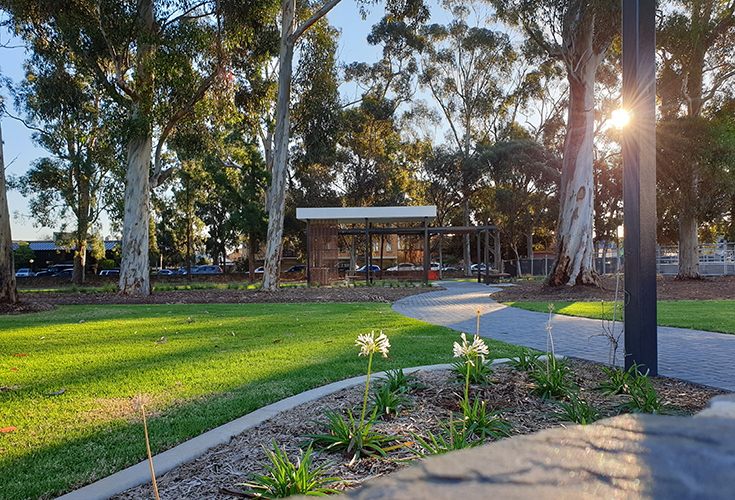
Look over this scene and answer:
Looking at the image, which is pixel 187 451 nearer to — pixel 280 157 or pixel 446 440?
pixel 446 440

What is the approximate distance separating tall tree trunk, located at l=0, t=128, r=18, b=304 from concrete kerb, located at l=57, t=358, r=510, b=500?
11040 millimetres

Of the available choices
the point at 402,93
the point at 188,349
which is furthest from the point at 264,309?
the point at 402,93

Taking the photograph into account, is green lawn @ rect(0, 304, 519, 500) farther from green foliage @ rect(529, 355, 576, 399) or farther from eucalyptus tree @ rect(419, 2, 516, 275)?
eucalyptus tree @ rect(419, 2, 516, 275)

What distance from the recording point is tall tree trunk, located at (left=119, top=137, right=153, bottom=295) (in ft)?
52.2

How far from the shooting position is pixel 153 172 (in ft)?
91.0

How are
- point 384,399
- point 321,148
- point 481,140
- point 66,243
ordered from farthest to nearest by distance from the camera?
point 481,140
point 66,243
point 321,148
point 384,399

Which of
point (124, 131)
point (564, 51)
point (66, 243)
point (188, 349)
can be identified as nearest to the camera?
point (188, 349)

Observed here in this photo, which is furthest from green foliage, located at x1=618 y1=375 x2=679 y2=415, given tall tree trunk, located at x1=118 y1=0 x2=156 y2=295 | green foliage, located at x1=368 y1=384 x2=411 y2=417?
tall tree trunk, located at x1=118 y1=0 x2=156 y2=295

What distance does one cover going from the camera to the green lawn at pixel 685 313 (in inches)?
331

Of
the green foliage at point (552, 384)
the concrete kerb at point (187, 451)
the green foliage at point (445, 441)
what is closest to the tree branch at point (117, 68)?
the concrete kerb at point (187, 451)

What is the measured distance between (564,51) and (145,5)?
1439 centimetres

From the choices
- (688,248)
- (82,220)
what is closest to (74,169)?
(82,220)

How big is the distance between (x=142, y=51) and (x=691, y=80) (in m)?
23.1

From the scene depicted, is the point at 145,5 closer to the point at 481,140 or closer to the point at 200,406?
the point at 200,406
